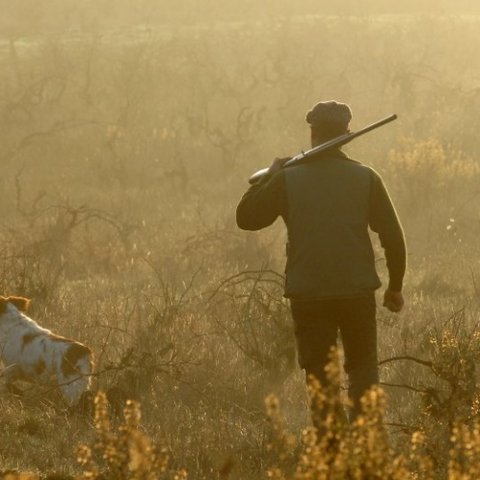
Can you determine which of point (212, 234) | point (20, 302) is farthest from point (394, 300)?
point (212, 234)

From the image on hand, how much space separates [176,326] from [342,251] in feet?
11.5

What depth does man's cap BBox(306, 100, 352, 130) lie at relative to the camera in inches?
221

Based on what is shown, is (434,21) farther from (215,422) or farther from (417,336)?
(215,422)

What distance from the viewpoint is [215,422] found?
22.3 ft

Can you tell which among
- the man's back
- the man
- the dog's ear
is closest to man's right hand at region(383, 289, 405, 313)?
the man

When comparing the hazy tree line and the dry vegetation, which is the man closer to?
the dry vegetation

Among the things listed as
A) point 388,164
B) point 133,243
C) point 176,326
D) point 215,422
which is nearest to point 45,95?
point 388,164

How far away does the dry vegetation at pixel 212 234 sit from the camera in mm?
6156

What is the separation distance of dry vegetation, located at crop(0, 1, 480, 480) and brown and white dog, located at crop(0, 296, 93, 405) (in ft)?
0.55

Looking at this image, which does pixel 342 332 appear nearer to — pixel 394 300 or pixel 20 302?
pixel 394 300

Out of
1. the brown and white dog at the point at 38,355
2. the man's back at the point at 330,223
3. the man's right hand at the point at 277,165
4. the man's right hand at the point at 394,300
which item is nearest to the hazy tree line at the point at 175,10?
the brown and white dog at the point at 38,355

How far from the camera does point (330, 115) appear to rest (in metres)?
5.61

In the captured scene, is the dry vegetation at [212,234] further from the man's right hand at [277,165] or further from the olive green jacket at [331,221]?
the man's right hand at [277,165]

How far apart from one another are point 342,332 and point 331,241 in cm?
46
